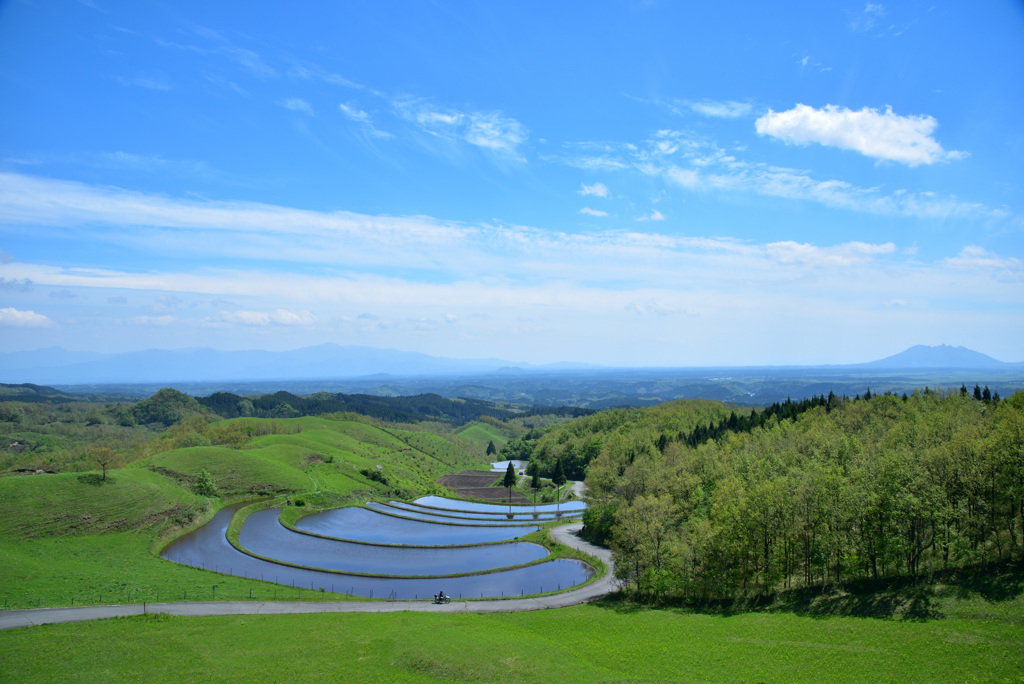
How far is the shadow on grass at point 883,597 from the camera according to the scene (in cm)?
3077

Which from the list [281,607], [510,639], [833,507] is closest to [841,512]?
[833,507]

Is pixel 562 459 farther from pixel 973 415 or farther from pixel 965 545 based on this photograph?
pixel 965 545

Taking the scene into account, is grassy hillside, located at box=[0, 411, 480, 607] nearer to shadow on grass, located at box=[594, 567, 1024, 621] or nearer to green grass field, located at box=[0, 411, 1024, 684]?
green grass field, located at box=[0, 411, 1024, 684]

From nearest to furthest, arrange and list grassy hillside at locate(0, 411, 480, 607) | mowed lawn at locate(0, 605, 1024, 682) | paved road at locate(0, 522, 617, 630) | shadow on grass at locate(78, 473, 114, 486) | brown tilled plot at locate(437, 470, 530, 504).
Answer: mowed lawn at locate(0, 605, 1024, 682)
paved road at locate(0, 522, 617, 630)
grassy hillside at locate(0, 411, 480, 607)
shadow on grass at locate(78, 473, 114, 486)
brown tilled plot at locate(437, 470, 530, 504)

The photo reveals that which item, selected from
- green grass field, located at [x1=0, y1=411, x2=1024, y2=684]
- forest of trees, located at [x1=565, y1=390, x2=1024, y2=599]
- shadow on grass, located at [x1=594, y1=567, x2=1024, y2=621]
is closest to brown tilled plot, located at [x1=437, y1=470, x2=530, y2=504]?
forest of trees, located at [x1=565, y1=390, x2=1024, y2=599]

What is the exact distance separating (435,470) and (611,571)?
3372 inches

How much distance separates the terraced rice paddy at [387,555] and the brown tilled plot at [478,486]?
49.2 ft

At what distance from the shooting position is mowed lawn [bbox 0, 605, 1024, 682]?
2592cm

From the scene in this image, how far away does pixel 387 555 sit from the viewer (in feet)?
202

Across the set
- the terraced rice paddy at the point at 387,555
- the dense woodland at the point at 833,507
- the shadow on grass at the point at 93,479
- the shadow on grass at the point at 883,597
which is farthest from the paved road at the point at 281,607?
the shadow on grass at the point at 93,479

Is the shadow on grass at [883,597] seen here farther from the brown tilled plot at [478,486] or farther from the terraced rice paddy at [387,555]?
the brown tilled plot at [478,486]

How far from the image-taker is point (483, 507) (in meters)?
91.2

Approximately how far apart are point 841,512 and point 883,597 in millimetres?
5844

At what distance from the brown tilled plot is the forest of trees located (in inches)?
1868
